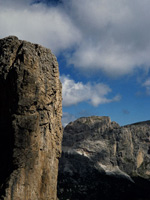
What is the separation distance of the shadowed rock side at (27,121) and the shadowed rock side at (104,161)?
233 ft

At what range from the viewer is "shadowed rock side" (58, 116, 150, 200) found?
86875mm

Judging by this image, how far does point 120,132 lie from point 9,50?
101914 millimetres

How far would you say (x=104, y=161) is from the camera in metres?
103

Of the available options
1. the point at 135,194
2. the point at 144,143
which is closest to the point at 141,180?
the point at 135,194

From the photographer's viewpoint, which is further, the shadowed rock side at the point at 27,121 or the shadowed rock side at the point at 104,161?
the shadowed rock side at the point at 104,161

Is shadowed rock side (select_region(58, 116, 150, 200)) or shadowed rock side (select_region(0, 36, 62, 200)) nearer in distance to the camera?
shadowed rock side (select_region(0, 36, 62, 200))

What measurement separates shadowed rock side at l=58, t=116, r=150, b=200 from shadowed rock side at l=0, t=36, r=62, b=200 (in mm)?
71030

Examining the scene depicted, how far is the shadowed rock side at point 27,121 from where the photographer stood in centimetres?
1285

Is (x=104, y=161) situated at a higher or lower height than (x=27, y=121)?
higher

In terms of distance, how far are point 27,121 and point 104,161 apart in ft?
311

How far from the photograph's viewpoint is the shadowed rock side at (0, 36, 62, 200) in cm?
1285

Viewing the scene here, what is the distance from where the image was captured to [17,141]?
12898mm

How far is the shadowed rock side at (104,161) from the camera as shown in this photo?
8688 cm

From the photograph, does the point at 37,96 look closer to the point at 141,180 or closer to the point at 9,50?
the point at 9,50
